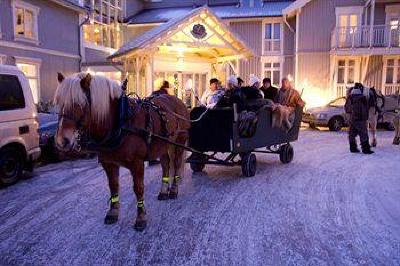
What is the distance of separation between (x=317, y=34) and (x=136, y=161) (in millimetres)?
21313

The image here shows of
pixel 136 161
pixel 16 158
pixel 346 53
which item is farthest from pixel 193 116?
pixel 346 53

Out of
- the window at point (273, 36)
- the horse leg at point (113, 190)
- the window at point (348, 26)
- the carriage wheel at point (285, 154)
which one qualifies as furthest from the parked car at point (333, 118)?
the horse leg at point (113, 190)

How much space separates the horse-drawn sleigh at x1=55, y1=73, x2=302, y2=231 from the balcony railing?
1746cm

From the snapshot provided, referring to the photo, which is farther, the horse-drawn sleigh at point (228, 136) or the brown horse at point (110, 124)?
the horse-drawn sleigh at point (228, 136)

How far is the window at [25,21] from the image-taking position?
628 inches

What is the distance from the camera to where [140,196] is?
4.98 meters

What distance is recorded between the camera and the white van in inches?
279

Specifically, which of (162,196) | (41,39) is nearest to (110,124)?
(162,196)

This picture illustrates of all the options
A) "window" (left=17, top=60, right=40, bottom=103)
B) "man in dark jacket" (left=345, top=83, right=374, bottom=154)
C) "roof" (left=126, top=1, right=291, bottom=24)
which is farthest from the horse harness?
"roof" (left=126, top=1, right=291, bottom=24)

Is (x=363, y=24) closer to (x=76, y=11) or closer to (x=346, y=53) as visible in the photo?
(x=346, y=53)

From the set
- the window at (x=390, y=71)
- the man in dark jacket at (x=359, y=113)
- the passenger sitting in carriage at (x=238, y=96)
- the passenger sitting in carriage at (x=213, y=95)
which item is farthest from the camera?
the window at (x=390, y=71)

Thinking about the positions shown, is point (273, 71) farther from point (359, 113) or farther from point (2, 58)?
point (2, 58)

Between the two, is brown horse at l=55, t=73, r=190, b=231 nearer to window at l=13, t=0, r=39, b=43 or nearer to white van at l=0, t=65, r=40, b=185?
white van at l=0, t=65, r=40, b=185

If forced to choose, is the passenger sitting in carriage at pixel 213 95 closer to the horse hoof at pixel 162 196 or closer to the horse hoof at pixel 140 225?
the horse hoof at pixel 162 196
